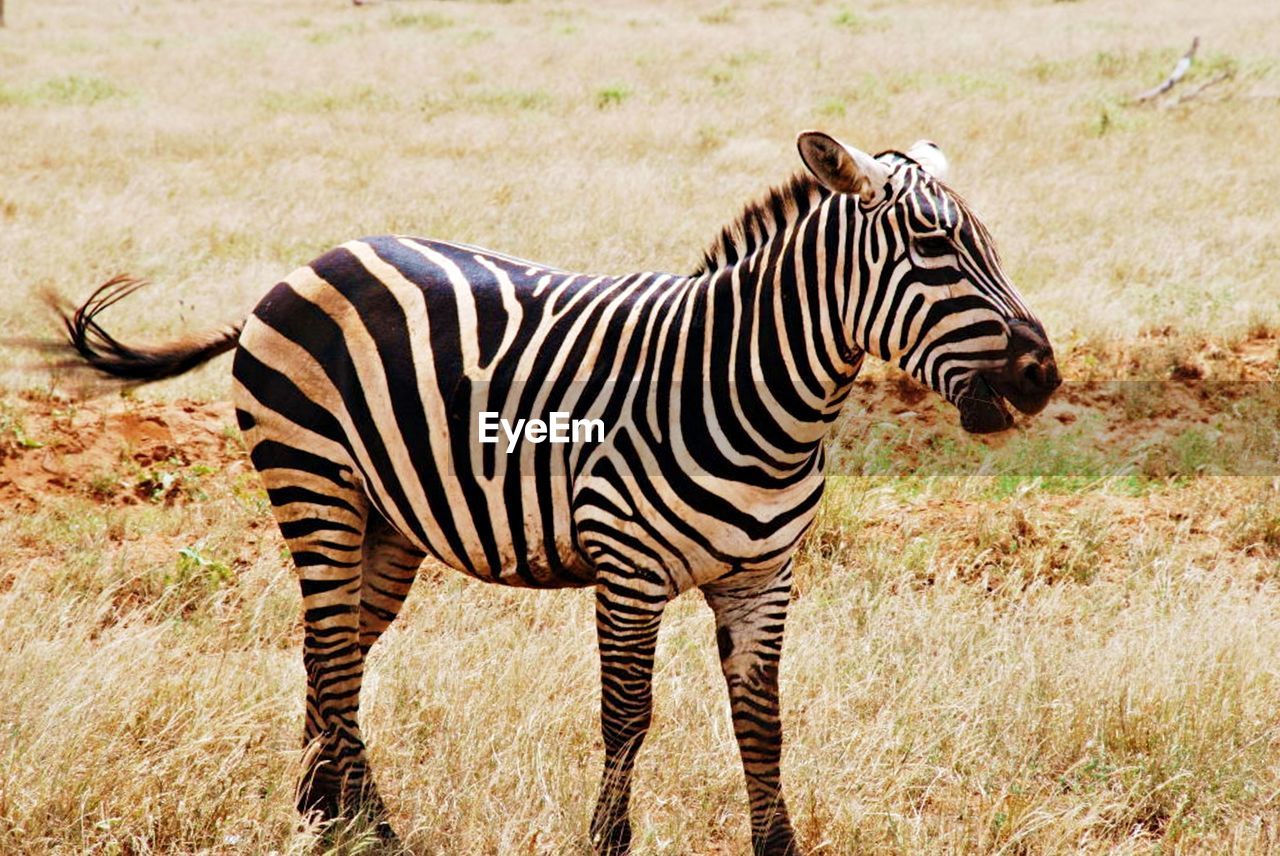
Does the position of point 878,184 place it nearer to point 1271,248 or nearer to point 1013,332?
point 1013,332

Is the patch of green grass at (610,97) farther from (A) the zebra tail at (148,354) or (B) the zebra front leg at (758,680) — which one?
(B) the zebra front leg at (758,680)

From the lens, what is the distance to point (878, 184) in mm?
3395

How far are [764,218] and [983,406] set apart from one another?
91 centimetres

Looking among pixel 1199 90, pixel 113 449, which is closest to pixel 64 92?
pixel 113 449

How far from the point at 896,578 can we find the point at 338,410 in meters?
2.92

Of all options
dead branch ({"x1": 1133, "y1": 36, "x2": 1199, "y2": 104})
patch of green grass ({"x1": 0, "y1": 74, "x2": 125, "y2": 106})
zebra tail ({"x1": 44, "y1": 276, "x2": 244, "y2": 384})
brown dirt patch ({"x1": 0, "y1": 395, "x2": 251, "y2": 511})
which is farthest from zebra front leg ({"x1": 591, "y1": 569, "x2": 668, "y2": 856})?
patch of green grass ({"x1": 0, "y1": 74, "x2": 125, "y2": 106})

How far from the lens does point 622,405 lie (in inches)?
147

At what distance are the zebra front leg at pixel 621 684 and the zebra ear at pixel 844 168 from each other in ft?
4.00

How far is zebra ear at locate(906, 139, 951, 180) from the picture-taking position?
11.7 feet

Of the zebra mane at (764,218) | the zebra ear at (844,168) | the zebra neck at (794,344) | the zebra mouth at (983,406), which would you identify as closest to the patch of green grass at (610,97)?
the zebra mane at (764,218)

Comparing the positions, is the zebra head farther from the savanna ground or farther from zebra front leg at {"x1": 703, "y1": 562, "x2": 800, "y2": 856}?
the savanna ground

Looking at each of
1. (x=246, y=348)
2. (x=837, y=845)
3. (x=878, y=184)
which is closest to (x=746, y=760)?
(x=837, y=845)

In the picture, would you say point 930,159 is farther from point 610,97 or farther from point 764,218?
point 610,97

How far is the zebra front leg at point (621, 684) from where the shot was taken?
3625mm
